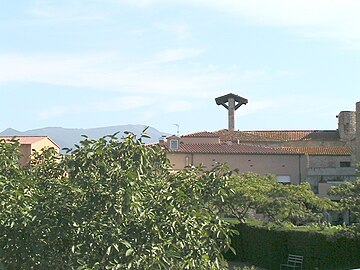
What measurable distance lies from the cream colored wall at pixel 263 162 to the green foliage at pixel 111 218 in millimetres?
40271

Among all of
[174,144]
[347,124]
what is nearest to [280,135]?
[347,124]

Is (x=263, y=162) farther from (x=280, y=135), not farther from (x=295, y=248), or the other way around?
(x=295, y=248)

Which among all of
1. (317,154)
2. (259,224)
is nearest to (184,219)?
(259,224)

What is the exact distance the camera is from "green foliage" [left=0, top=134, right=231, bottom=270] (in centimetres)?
779

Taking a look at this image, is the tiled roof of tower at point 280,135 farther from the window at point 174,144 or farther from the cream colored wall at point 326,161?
the window at point 174,144

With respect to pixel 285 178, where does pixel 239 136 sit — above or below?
above

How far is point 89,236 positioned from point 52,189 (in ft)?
3.84

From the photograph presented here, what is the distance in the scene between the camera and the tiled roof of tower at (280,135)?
6172 cm

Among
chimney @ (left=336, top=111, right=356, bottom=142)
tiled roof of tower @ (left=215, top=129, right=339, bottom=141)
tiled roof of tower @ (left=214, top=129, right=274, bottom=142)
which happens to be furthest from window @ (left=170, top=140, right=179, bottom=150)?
chimney @ (left=336, top=111, right=356, bottom=142)

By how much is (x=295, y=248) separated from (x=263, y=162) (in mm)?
25001

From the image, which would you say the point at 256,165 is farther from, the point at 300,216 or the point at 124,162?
the point at 124,162

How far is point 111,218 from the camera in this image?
8.02 m

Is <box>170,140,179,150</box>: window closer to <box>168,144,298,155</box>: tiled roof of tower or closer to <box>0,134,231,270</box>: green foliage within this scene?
<box>168,144,298,155</box>: tiled roof of tower

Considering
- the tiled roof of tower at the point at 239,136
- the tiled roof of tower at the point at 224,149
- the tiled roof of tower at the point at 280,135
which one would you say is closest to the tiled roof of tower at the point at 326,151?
the tiled roof of tower at the point at 224,149
